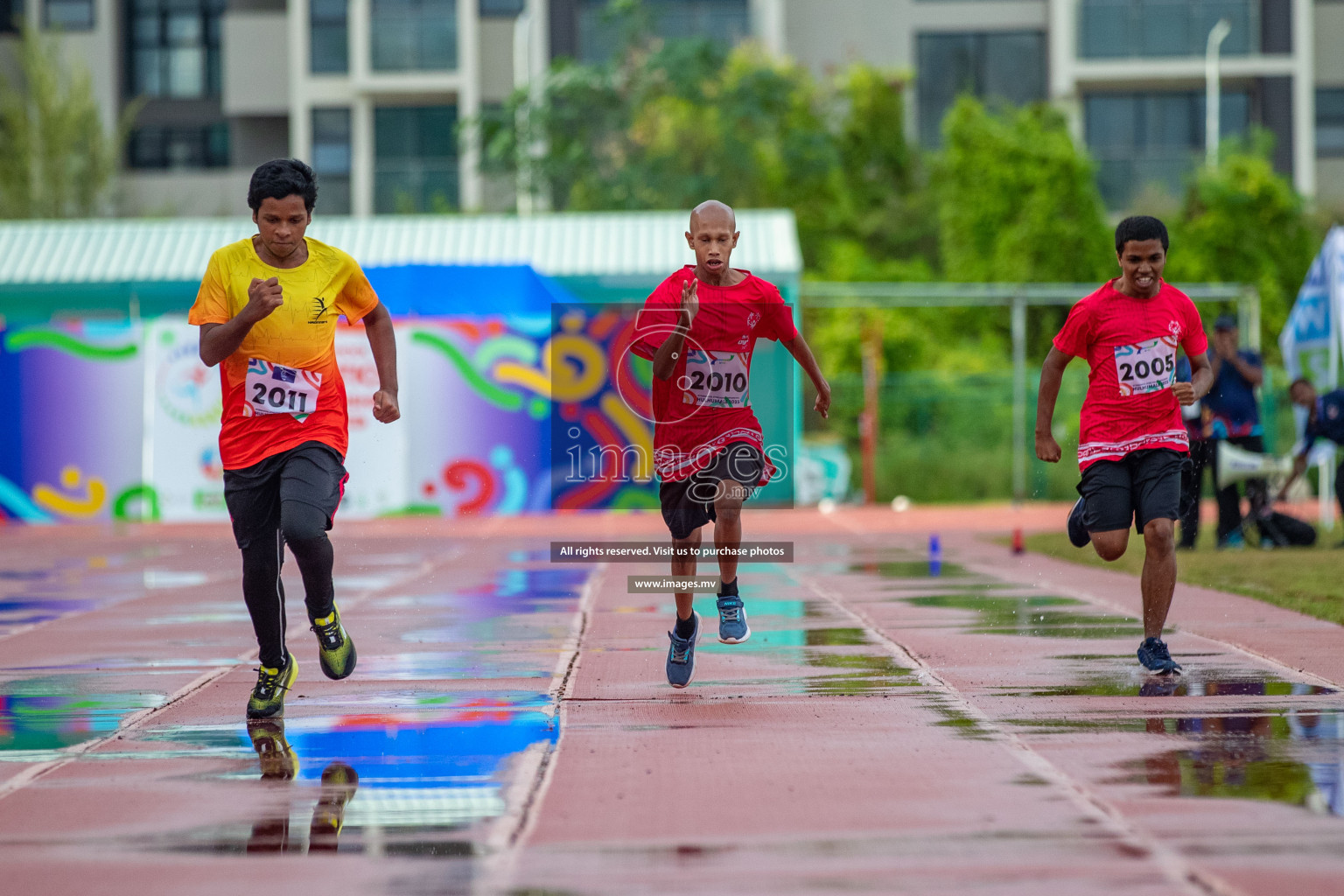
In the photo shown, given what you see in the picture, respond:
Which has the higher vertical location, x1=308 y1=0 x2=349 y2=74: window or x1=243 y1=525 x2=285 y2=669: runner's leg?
x1=308 y1=0 x2=349 y2=74: window

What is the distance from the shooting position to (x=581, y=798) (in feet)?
15.5

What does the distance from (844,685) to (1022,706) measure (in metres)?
0.86

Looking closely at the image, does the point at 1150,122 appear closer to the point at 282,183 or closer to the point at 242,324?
the point at 282,183

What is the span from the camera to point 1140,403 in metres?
7.09

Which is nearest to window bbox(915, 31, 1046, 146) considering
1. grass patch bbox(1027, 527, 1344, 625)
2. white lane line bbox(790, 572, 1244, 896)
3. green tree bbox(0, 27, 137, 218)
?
green tree bbox(0, 27, 137, 218)

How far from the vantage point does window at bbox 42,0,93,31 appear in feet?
133

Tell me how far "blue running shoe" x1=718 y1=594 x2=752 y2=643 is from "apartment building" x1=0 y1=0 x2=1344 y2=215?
30753 millimetres

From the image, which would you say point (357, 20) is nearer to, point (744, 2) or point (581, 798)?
point (744, 2)

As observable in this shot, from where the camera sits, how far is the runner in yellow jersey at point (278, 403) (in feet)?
20.0

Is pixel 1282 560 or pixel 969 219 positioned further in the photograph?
pixel 969 219

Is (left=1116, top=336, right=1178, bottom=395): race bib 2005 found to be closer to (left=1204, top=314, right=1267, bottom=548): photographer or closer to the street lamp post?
(left=1204, top=314, right=1267, bottom=548): photographer

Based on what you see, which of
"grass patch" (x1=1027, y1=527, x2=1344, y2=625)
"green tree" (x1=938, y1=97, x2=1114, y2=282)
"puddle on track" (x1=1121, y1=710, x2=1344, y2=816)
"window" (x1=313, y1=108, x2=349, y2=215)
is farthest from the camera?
"window" (x1=313, y1=108, x2=349, y2=215)

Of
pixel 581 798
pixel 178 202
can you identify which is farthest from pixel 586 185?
pixel 581 798

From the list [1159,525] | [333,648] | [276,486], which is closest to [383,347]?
[276,486]
